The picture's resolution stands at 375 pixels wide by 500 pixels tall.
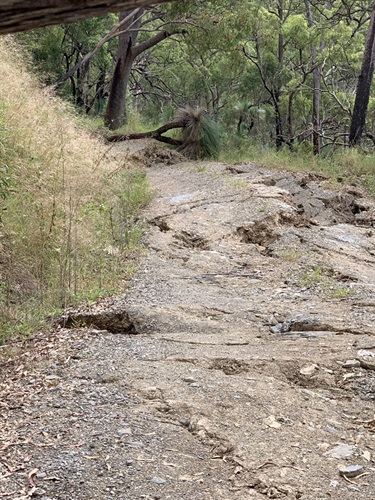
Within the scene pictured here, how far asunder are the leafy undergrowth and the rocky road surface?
364mm

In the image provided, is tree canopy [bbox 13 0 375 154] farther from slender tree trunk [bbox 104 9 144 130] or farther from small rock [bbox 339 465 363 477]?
small rock [bbox 339 465 363 477]

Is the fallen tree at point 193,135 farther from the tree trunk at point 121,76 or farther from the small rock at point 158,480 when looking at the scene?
the small rock at point 158,480

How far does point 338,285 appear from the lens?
5.93 metres

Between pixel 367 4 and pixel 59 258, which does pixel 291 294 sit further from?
pixel 367 4

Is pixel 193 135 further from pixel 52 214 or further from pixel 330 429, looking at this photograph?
pixel 330 429

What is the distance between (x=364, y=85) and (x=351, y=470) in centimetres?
1321

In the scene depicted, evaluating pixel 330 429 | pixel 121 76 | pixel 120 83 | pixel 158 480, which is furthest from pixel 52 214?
pixel 121 76

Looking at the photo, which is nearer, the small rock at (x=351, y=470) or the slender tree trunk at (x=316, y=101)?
the small rock at (x=351, y=470)

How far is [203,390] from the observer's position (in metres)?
3.31

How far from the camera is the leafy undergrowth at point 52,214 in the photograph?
5.24 metres

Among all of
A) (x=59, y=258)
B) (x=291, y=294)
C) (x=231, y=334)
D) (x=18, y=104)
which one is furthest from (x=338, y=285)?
(x=18, y=104)

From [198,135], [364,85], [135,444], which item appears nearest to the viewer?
[135,444]

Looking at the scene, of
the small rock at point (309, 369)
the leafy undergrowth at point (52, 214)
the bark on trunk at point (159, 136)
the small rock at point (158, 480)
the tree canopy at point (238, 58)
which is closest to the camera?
the small rock at point (158, 480)

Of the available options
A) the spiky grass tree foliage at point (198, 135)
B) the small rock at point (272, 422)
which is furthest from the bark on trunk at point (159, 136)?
the small rock at point (272, 422)
